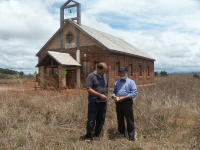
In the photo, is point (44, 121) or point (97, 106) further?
point (44, 121)

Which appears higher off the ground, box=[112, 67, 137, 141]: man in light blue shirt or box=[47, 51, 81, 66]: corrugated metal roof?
Result: box=[47, 51, 81, 66]: corrugated metal roof

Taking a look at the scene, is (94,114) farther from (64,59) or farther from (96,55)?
(64,59)

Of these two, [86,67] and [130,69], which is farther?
[130,69]

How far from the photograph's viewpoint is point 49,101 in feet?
23.8

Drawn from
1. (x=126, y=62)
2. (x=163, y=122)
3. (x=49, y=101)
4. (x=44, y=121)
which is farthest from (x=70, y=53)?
(x=163, y=122)

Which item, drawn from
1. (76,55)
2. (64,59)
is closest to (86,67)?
(76,55)

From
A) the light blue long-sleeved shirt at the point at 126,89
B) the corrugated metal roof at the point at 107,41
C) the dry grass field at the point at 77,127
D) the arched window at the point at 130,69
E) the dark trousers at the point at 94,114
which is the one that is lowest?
the dry grass field at the point at 77,127

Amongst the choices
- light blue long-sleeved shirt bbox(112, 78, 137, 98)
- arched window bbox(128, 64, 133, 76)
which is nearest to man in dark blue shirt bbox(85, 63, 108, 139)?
light blue long-sleeved shirt bbox(112, 78, 137, 98)

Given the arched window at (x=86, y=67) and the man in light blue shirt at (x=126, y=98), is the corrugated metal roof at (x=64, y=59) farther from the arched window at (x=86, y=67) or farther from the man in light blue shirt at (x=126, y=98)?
the man in light blue shirt at (x=126, y=98)

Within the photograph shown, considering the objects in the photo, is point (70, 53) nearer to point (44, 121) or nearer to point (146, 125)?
point (44, 121)

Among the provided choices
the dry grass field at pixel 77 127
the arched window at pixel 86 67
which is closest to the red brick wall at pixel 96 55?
the arched window at pixel 86 67

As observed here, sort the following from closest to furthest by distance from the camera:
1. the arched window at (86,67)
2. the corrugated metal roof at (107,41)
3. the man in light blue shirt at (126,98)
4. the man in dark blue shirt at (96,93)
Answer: the man in dark blue shirt at (96,93) < the man in light blue shirt at (126,98) < the corrugated metal roof at (107,41) < the arched window at (86,67)

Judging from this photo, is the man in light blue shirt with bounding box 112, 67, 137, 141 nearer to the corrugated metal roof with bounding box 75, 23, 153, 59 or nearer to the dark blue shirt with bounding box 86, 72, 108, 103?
the dark blue shirt with bounding box 86, 72, 108, 103

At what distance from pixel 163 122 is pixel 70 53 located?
1449 cm
